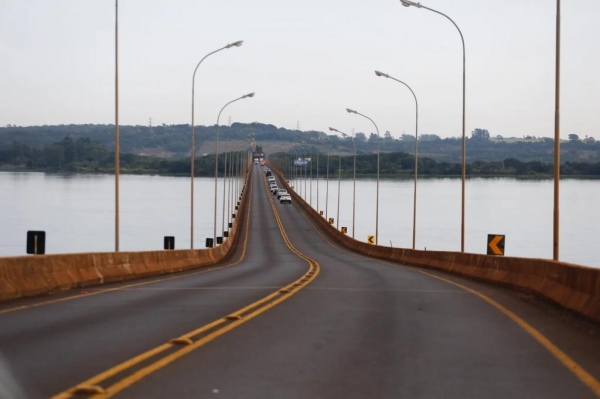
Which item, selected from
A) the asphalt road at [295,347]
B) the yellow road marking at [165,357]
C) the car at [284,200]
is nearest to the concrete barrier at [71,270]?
the asphalt road at [295,347]

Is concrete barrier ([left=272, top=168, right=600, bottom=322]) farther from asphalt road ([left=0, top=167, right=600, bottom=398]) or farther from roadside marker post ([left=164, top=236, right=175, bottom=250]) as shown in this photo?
roadside marker post ([left=164, top=236, right=175, bottom=250])

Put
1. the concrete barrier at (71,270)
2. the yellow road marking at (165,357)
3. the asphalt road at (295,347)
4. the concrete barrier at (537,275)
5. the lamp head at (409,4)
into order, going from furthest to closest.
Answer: the lamp head at (409,4)
the concrete barrier at (71,270)
the concrete barrier at (537,275)
the asphalt road at (295,347)
the yellow road marking at (165,357)

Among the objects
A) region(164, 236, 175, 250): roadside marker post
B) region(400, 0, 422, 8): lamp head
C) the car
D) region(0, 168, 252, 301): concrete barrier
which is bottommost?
the car

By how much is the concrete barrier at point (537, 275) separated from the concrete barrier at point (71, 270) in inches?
409

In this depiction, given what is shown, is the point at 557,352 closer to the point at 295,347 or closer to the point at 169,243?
the point at 295,347

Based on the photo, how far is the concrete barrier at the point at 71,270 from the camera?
59.8 feet

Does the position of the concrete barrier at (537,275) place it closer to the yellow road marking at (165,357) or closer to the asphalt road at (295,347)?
the asphalt road at (295,347)

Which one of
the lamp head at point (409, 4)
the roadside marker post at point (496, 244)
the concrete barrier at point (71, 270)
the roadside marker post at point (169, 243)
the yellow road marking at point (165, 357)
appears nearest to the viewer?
the yellow road marking at point (165, 357)

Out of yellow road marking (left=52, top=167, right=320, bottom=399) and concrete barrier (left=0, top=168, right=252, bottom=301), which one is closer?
yellow road marking (left=52, top=167, right=320, bottom=399)

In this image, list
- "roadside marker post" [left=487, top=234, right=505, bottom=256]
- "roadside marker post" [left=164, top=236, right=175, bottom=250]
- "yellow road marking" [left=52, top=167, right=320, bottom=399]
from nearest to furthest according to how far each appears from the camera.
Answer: "yellow road marking" [left=52, top=167, right=320, bottom=399]
"roadside marker post" [left=487, top=234, right=505, bottom=256]
"roadside marker post" [left=164, top=236, right=175, bottom=250]

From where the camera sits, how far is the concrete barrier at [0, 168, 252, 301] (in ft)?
59.8

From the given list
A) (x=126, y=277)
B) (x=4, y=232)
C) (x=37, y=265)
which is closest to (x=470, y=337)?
(x=37, y=265)

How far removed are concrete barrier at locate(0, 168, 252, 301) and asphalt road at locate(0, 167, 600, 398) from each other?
73cm

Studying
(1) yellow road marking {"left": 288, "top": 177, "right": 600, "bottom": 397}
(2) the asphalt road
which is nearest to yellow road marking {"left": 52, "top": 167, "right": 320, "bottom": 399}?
(2) the asphalt road
